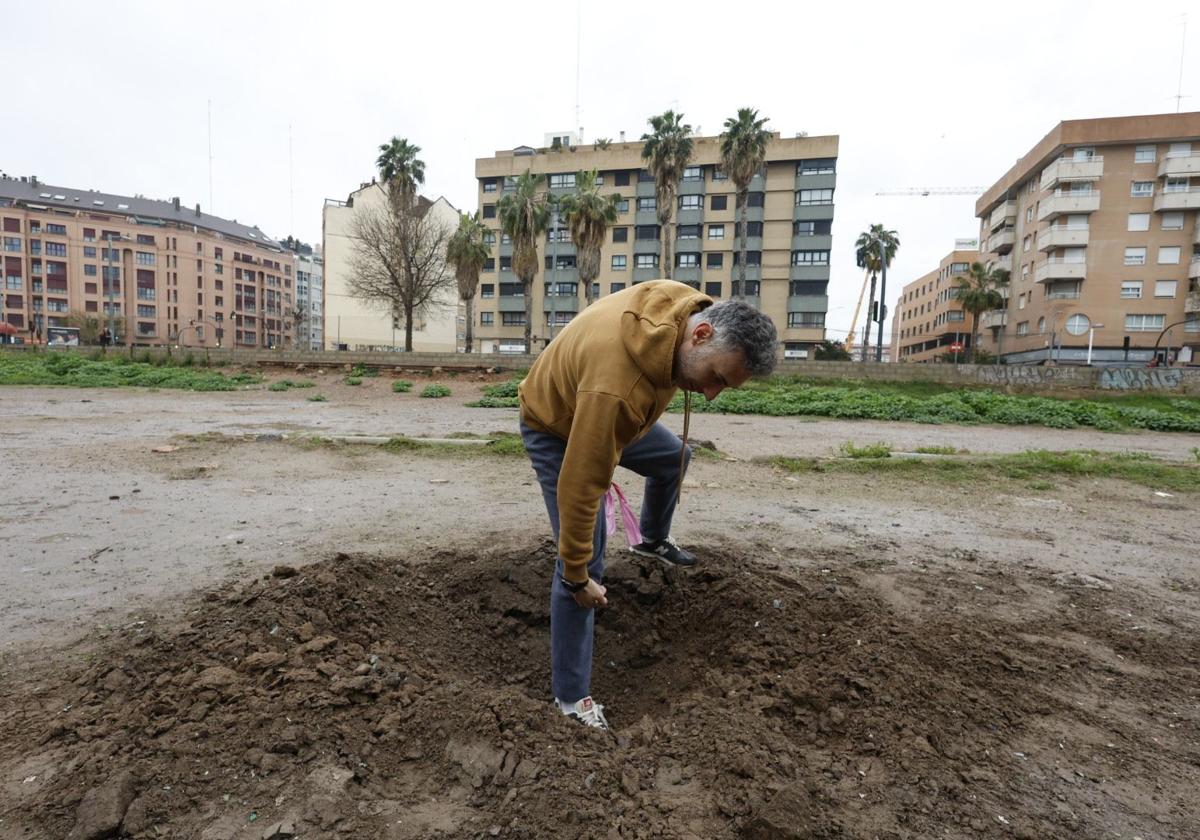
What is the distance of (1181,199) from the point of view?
42.3 meters

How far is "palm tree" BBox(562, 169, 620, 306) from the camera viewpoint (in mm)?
33062

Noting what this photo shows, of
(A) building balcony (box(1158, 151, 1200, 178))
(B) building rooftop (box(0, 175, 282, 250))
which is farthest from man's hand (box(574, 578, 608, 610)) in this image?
(B) building rooftop (box(0, 175, 282, 250))

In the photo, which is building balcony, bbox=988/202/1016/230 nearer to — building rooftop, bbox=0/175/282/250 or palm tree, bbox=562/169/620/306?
palm tree, bbox=562/169/620/306

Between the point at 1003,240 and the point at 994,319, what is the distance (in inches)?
262

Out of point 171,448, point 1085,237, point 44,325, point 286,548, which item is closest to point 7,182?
point 44,325

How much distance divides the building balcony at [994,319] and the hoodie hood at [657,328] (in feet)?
194

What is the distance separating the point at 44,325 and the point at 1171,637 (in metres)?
104

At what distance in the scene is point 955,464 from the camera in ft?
26.6

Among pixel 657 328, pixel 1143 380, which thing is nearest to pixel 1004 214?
pixel 1143 380

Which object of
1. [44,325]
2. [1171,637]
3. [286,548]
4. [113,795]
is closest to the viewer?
[113,795]

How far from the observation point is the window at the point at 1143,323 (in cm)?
4356

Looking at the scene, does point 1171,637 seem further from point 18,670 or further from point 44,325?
point 44,325

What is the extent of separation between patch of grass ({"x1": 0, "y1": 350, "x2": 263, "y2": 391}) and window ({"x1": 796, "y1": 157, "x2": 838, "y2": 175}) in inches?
1685

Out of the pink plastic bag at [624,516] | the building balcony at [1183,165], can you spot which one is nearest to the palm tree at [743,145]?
the building balcony at [1183,165]
